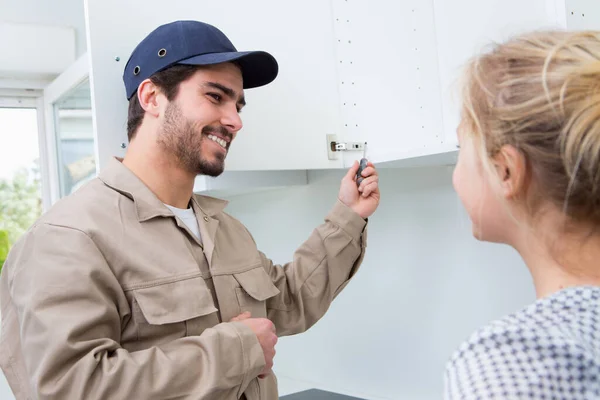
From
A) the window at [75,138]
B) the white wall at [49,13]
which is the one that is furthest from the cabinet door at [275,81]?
the white wall at [49,13]

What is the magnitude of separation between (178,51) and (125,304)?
0.47m

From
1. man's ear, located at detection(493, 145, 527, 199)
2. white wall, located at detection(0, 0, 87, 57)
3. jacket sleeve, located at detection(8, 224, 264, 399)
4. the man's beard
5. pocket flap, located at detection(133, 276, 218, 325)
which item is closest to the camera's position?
man's ear, located at detection(493, 145, 527, 199)

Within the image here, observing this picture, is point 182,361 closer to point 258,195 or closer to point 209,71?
point 209,71

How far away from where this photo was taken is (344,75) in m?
1.50

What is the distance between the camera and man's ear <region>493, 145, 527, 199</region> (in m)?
0.61

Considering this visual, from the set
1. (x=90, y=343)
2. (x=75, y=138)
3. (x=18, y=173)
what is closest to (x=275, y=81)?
(x=90, y=343)

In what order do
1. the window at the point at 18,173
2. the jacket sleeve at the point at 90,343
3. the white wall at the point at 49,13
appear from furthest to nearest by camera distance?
the window at the point at 18,173, the white wall at the point at 49,13, the jacket sleeve at the point at 90,343

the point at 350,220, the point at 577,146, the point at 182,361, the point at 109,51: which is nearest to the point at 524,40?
the point at 577,146

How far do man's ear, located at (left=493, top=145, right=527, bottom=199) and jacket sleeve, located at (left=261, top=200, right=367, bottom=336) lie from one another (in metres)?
0.71

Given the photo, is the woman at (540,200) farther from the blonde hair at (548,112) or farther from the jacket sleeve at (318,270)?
the jacket sleeve at (318,270)

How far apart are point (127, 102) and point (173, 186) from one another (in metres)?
0.22

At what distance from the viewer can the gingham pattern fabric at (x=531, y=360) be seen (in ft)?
1.66

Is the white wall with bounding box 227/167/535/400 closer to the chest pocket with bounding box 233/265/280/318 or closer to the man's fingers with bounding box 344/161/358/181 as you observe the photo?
the man's fingers with bounding box 344/161/358/181

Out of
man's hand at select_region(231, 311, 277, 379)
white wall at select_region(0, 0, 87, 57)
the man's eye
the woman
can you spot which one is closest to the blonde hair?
the woman
